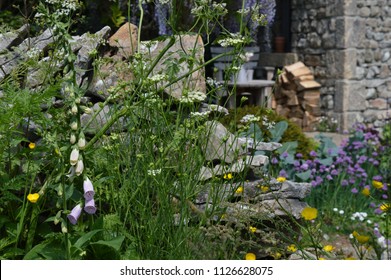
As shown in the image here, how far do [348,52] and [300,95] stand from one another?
0.94m

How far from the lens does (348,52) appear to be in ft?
31.1

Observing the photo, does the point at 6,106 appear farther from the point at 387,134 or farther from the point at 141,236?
the point at 387,134

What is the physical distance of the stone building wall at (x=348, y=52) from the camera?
9.53m

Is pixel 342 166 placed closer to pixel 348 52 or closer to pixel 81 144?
pixel 348 52

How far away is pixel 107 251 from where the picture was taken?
2.95 meters

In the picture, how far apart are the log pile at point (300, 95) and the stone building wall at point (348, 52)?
0.12 meters

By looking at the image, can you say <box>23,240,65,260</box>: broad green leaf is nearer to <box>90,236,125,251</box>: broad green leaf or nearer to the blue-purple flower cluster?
<box>90,236,125,251</box>: broad green leaf

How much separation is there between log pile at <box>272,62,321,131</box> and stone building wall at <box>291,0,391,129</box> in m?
0.12

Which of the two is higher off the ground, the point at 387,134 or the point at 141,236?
the point at 141,236

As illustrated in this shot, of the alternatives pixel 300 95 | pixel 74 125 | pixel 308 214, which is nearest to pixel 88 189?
pixel 74 125

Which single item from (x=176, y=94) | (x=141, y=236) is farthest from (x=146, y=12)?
(x=141, y=236)

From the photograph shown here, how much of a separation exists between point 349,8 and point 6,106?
722 centimetres

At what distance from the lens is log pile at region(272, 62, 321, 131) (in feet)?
32.4

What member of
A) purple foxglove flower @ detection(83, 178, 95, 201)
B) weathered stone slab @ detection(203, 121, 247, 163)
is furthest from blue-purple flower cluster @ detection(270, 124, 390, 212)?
purple foxglove flower @ detection(83, 178, 95, 201)
